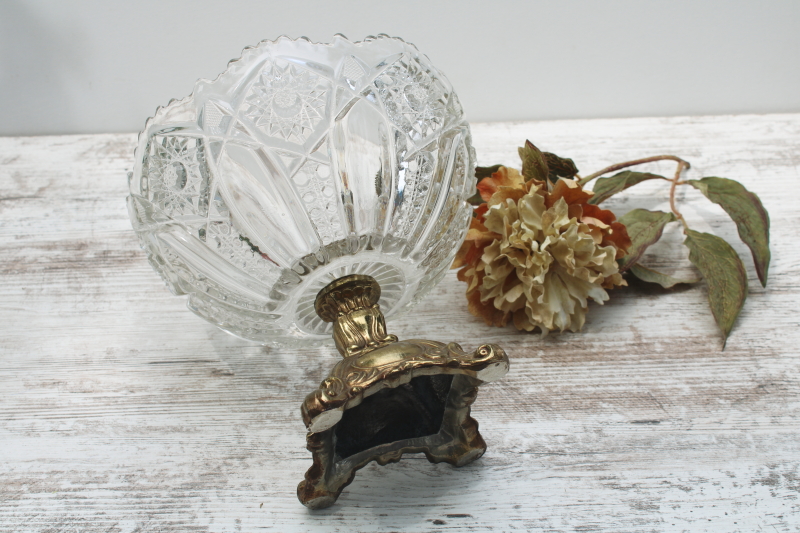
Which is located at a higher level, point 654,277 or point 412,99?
point 412,99

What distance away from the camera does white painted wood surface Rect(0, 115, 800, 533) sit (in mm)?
513

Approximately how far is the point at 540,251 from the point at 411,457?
22cm

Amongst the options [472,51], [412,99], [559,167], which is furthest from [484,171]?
[472,51]

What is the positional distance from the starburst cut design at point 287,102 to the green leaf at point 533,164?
0.72ft

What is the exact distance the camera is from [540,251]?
0.61 m

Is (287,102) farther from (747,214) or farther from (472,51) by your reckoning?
(472,51)

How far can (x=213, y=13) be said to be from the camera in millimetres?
1141

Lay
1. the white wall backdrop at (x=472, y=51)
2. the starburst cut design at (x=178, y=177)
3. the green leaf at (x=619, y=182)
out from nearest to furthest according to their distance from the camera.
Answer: the starburst cut design at (x=178, y=177)
the green leaf at (x=619, y=182)
the white wall backdrop at (x=472, y=51)

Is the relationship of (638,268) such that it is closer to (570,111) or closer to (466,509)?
(466,509)

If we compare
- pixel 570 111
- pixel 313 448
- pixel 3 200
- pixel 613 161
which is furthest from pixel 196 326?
pixel 570 111

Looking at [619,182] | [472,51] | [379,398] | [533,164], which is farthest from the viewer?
[472,51]

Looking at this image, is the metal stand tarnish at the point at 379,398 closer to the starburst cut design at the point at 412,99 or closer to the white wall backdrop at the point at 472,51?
the starburst cut design at the point at 412,99

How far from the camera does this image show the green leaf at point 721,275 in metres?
0.66

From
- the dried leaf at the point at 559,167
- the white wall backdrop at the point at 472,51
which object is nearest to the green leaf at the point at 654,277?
the dried leaf at the point at 559,167
